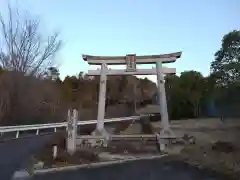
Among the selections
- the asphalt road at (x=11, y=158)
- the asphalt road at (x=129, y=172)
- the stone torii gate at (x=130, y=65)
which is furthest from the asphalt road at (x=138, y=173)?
the stone torii gate at (x=130, y=65)

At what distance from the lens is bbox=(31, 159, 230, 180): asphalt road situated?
10570 millimetres

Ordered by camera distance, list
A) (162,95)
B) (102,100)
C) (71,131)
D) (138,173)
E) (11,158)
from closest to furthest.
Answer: (138,173) → (11,158) → (71,131) → (162,95) → (102,100)

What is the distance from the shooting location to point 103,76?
70.1 ft

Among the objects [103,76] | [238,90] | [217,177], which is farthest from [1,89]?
[217,177]

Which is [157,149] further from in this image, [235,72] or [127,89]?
[127,89]

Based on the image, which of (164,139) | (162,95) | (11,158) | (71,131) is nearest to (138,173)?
(71,131)

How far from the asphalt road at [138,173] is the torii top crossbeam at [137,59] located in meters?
9.12

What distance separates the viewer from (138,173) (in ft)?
37.3

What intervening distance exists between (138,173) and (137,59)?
37.1 feet

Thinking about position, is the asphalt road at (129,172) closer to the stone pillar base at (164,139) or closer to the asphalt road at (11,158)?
the asphalt road at (11,158)

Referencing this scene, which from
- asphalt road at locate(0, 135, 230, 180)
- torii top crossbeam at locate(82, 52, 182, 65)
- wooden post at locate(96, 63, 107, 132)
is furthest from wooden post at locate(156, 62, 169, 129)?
asphalt road at locate(0, 135, 230, 180)

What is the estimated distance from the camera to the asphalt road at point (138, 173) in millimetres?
10570

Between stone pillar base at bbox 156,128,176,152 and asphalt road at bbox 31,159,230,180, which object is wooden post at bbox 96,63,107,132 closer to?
stone pillar base at bbox 156,128,176,152

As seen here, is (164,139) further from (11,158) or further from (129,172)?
(11,158)
